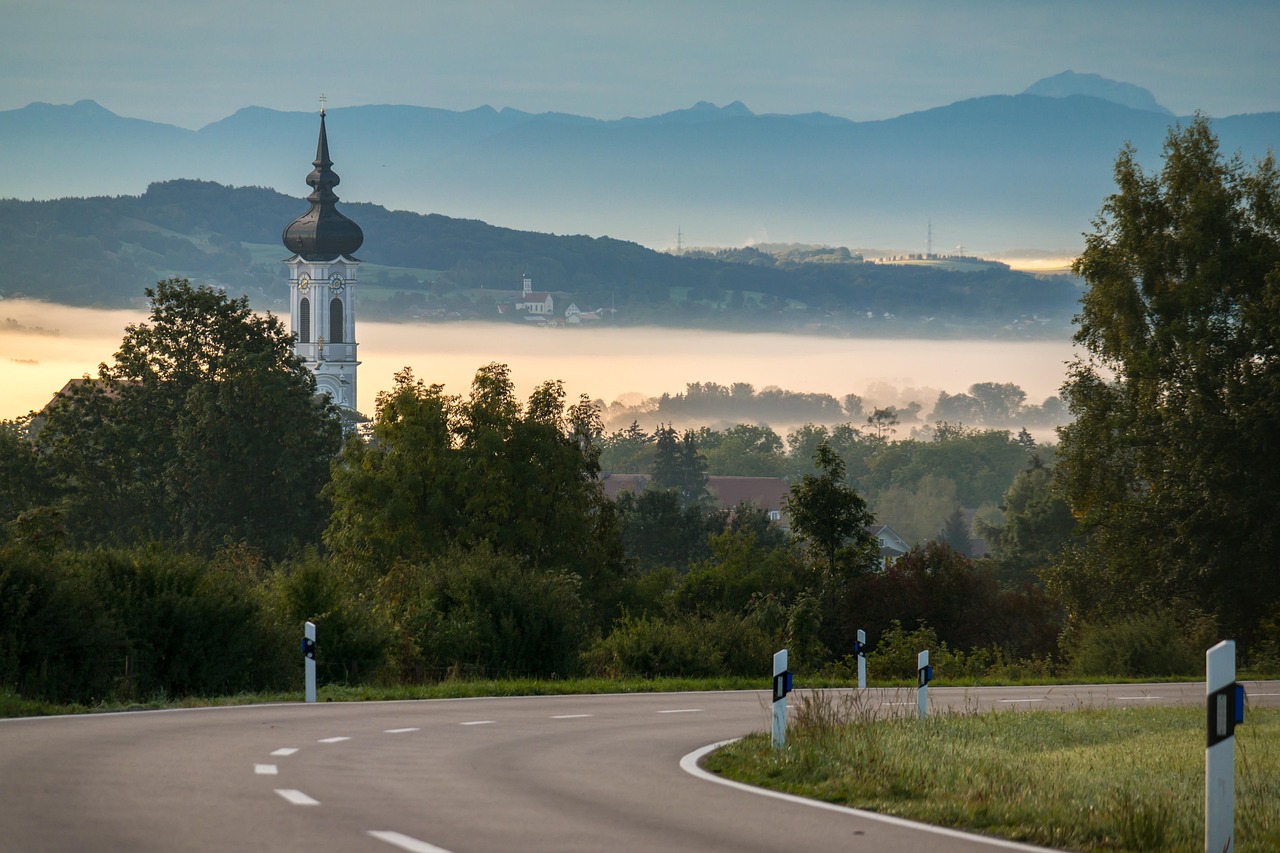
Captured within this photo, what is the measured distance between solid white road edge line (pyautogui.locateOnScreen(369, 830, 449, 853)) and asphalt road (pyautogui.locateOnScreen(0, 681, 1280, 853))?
0.03 ft

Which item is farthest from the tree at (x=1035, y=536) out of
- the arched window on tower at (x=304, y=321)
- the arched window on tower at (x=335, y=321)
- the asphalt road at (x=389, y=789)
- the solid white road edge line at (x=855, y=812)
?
the solid white road edge line at (x=855, y=812)

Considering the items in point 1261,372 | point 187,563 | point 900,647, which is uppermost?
point 1261,372

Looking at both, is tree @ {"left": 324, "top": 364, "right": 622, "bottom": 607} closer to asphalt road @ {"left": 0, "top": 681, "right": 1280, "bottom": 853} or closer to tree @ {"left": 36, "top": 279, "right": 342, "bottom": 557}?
tree @ {"left": 36, "top": 279, "right": 342, "bottom": 557}

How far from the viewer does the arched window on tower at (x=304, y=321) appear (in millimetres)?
133125

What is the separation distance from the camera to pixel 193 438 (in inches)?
2569

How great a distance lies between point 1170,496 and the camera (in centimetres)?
4300

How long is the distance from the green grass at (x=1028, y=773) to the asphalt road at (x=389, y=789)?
439 millimetres

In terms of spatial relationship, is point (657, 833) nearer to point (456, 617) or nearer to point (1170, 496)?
point (456, 617)

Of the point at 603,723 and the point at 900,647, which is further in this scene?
the point at 900,647

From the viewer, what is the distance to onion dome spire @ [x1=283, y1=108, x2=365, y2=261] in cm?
13288

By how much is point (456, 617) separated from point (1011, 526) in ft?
258

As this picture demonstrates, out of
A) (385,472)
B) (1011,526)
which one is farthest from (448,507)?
(1011,526)

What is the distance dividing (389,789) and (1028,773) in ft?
13.2

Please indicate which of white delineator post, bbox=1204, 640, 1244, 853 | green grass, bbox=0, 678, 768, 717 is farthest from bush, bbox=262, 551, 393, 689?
white delineator post, bbox=1204, 640, 1244, 853
